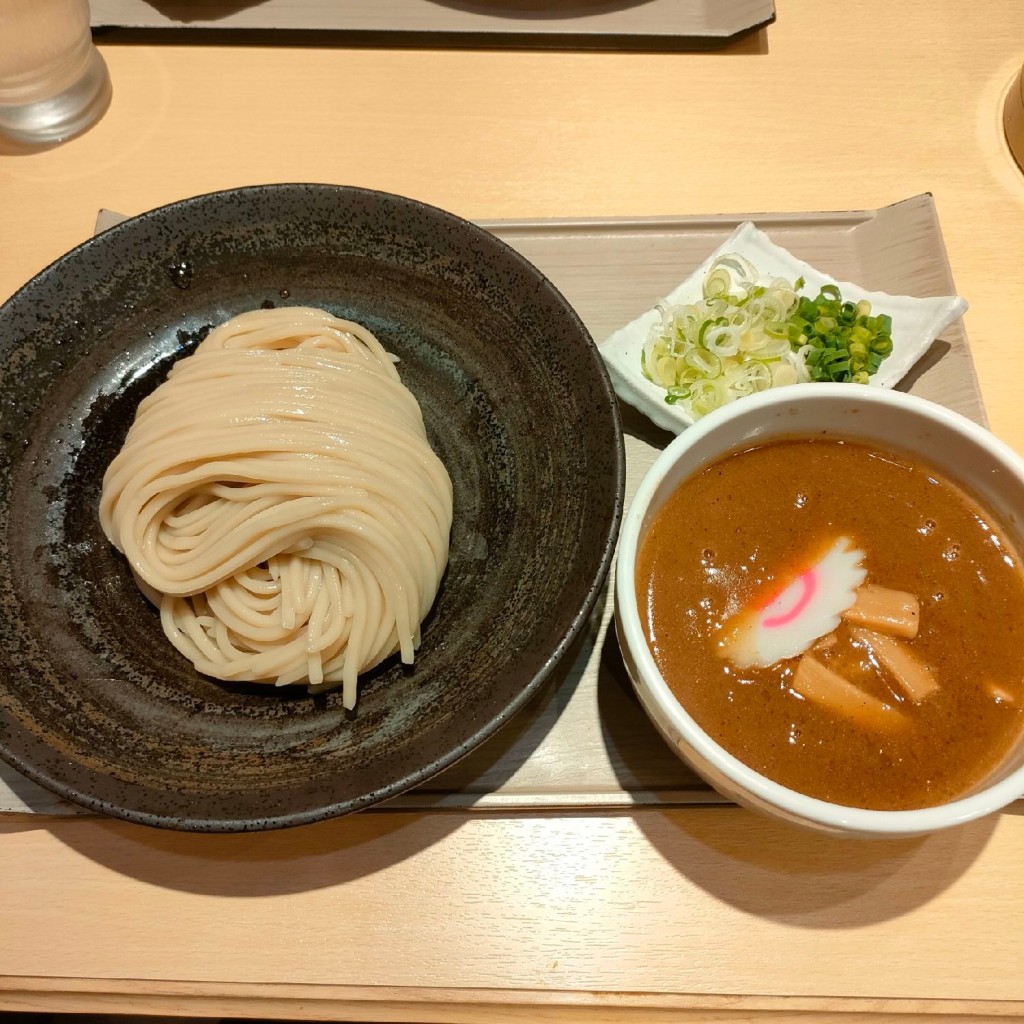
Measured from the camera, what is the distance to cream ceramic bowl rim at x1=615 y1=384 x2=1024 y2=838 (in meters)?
1.00

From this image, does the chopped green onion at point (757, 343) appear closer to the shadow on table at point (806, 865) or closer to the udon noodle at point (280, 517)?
the udon noodle at point (280, 517)

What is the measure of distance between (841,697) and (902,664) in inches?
4.2

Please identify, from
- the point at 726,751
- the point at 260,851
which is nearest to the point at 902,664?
the point at 726,751

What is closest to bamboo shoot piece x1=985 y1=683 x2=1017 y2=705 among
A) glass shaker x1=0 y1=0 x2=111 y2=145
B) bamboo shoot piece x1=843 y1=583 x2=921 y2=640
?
bamboo shoot piece x1=843 y1=583 x2=921 y2=640

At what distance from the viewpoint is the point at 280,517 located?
4.71 feet

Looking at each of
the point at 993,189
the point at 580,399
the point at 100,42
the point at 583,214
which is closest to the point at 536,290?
the point at 580,399

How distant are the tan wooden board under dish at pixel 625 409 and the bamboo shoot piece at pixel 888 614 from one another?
0.40 metres

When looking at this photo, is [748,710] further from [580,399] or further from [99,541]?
[99,541]

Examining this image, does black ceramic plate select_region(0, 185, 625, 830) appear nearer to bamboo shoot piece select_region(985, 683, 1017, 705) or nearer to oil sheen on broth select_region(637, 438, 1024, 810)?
oil sheen on broth select_region(637, 438, 1024, 810)

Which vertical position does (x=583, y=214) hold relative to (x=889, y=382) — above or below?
above

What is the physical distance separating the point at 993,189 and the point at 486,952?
7.26 feet

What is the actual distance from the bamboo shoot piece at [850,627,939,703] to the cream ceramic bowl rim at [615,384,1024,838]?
0.50 ft

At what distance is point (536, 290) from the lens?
1528 millimetres

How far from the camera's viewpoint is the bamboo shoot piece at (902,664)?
1155mm
